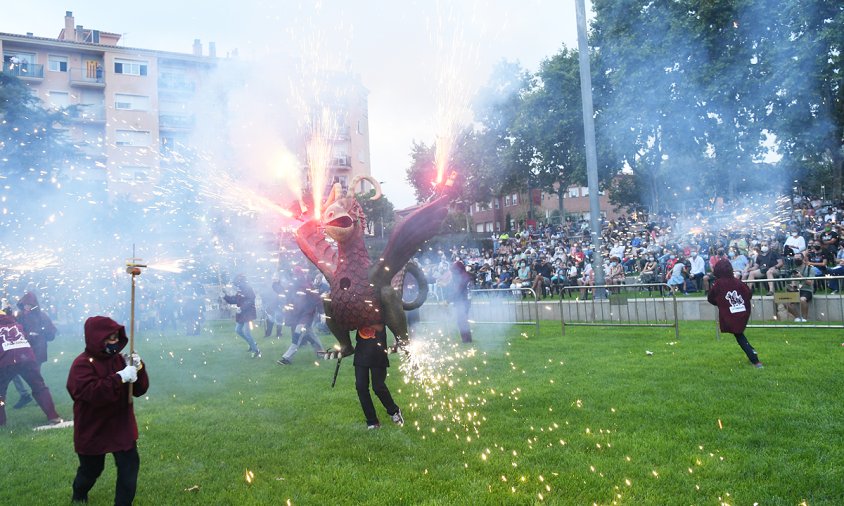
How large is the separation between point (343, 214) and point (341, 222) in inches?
4.0

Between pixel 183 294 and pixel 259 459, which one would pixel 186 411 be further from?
pixel 183 294

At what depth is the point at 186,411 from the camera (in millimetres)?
8031

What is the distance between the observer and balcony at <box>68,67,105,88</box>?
41219 millimetres

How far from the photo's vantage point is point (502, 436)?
19.9 ft

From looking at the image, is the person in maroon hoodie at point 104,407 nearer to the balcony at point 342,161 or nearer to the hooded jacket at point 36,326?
the hooded jacket at point 36,326

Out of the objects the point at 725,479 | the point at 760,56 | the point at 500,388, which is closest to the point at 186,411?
the point at 500,388

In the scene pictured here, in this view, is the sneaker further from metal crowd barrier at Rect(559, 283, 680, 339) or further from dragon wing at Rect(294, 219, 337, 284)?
metal crowd barrier at Rect(559, 283, 680, 339)

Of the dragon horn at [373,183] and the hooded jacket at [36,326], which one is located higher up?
the dragon horn at [373,183]

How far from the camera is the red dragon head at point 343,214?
6645mm

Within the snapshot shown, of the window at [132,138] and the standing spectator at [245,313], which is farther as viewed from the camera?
the window at [132,138]

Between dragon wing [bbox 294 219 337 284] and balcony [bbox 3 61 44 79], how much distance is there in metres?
41.3

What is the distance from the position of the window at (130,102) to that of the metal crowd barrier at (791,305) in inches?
1644

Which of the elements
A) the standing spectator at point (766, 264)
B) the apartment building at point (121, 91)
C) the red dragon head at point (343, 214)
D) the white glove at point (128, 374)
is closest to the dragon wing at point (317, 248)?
the red dragon head at point (343, 214)

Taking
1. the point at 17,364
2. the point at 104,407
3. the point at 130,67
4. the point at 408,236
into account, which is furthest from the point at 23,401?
the point at 130,67
